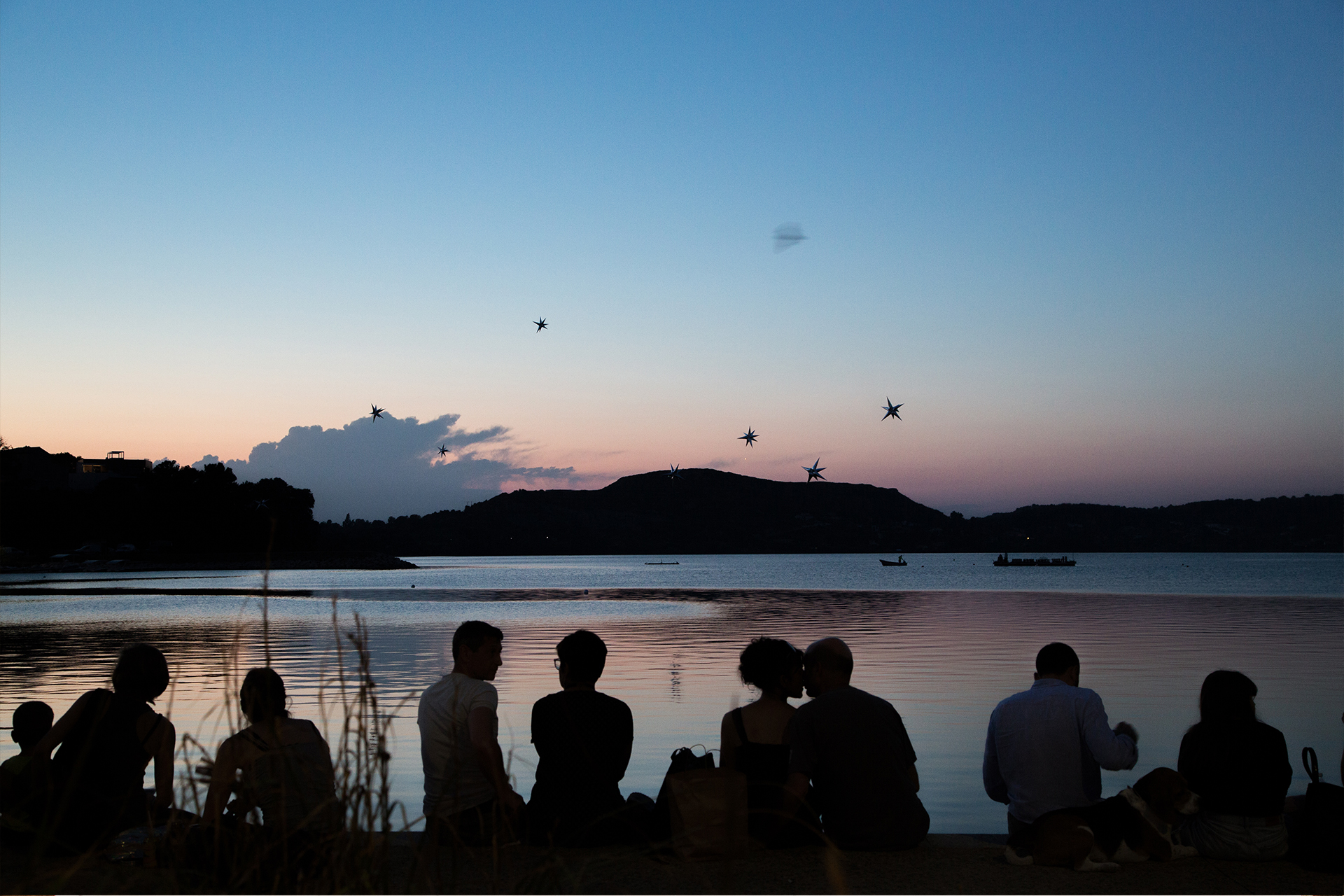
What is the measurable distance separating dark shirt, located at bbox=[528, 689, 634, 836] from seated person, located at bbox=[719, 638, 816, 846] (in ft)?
1.73

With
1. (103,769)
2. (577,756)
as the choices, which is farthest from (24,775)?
(577,756)

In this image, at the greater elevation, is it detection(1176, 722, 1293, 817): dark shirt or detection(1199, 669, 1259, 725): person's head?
detection(1199, 669, 1259, 725): person's head

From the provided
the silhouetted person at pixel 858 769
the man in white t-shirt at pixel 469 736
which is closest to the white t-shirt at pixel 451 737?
the man in white t-shirt at pixel 469 736

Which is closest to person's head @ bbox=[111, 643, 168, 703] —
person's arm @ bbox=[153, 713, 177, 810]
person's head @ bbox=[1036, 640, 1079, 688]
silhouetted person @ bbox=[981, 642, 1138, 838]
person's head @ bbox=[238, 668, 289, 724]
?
person's arm @ bbox=[153, 713, 177, 810]

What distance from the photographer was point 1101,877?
448 centimetres

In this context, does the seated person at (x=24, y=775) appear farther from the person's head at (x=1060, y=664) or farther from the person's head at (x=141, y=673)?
the person's head at (x=1060, y=664)

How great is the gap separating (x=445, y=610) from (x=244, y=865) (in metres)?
32.7

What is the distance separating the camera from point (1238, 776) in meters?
4.62

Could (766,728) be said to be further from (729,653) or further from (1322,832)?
(729,653)

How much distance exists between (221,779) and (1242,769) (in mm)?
4170

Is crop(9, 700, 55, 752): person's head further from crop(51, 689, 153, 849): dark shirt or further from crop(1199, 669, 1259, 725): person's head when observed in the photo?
crop(1199, 669, 1259, 725): person's head

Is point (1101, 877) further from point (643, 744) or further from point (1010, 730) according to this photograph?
point (643, 744)

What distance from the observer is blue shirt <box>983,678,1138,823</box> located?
4.80 meters

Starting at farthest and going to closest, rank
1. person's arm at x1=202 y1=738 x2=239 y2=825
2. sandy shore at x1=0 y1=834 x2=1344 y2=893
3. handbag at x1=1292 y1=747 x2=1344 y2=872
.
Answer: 1. handbag at x1=1292 y1=747 x2=1344 y2=872
2. sandy shore at x1=0 y1=834 x2=1344 y2=893
3. person's arm at x1=202 y1=738 x2=239 y2=825
